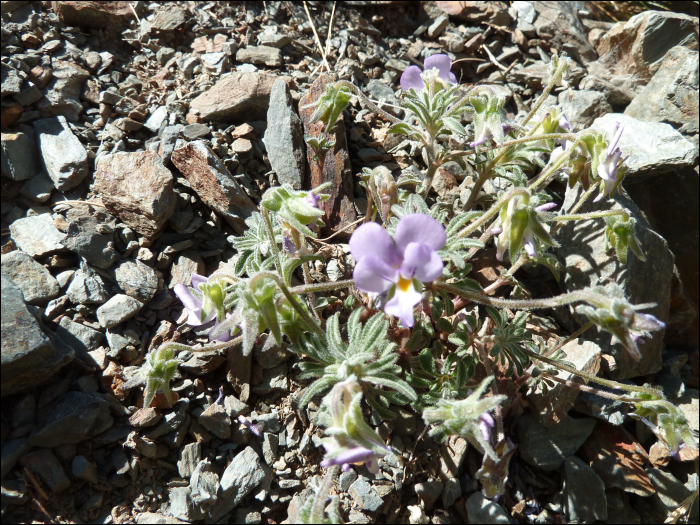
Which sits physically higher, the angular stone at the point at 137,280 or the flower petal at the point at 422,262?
the flower petal at the point at 422,262

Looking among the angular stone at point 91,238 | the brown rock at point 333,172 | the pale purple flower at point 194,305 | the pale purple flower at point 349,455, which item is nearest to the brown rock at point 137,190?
the angular stone at point 91,238

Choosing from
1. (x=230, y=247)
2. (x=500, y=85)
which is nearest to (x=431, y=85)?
(x=500, y=85)

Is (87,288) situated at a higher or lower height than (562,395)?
higher

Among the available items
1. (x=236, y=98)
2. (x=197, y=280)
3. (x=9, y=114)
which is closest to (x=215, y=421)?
(x=197, y=280)

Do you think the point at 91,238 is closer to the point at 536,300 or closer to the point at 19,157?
the point at 19,157

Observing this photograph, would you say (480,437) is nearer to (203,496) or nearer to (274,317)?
(274,317)

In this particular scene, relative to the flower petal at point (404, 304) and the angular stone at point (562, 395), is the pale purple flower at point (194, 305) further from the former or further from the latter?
the angular stone at point (562, 395)
